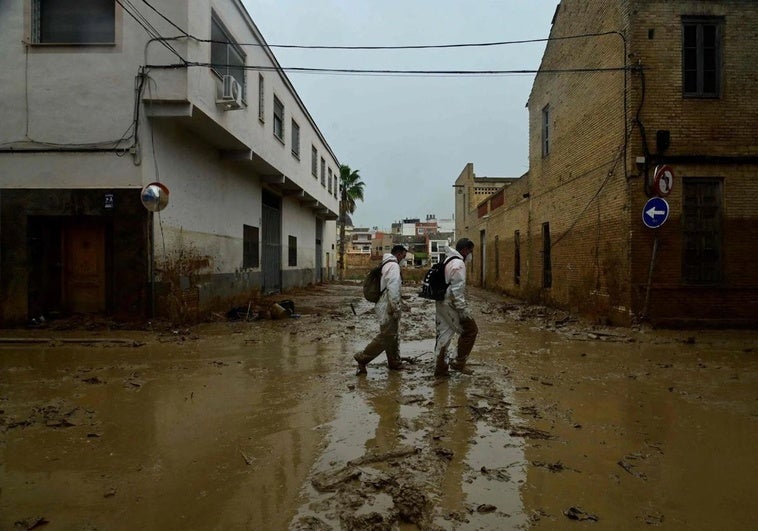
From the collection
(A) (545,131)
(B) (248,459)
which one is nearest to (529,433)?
(B) (248,459)

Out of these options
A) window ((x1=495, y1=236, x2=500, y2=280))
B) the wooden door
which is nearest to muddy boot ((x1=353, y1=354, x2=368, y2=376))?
the wooden door

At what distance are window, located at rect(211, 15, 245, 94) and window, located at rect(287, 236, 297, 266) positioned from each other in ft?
32.0

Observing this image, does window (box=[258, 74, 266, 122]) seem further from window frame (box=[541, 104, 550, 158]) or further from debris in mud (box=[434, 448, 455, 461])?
debris in mud (box=[434, 448, 455, 461])

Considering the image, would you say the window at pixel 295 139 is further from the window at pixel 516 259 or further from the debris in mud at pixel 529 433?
the debris in mud at pixel 529 433

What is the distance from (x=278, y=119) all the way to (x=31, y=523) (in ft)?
51.8

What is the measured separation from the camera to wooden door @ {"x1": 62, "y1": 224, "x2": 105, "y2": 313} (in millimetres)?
10305

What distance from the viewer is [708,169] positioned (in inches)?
400

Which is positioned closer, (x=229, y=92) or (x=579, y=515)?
(x=579, y=515)

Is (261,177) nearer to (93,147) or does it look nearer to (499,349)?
(93,147)

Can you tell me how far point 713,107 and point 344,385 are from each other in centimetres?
1009

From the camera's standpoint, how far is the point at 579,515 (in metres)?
2.82

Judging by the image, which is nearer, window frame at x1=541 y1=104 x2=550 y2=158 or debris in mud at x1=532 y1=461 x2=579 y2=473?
debris in mud at x1=532 y1=461 x2=579 y2=473

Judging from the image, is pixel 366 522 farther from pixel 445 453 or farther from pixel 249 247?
pixel 249 247

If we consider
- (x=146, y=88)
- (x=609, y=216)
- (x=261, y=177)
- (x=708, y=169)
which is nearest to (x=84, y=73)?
(x=146, y=88)
